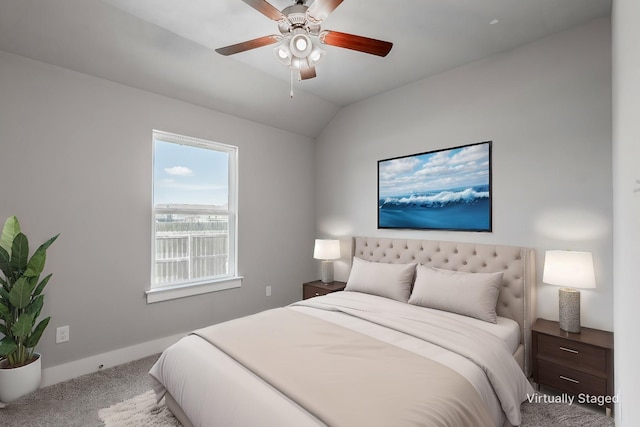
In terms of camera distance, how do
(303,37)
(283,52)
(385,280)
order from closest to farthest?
(303,37)
(283,52)
(385,280)

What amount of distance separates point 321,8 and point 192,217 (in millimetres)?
2486

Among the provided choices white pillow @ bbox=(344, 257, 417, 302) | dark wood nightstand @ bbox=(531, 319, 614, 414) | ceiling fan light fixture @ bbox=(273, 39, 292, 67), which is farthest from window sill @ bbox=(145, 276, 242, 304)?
dark wood nightstand @ bbox=(531, 319, 614, 414)

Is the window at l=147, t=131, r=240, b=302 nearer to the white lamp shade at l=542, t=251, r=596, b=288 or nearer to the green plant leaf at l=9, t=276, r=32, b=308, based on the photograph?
the green plant leaf at l=9, t=276, r=32, b=308

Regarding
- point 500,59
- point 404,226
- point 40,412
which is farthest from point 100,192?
point 500,59

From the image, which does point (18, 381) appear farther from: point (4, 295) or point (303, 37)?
point (303, 37)

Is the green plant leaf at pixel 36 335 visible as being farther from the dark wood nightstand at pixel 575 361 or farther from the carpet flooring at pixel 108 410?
the dark wood nightstand at pixel 575 361

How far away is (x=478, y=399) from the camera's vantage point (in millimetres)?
1521

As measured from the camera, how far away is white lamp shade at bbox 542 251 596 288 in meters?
2.21

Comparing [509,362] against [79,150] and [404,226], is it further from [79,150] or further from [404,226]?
[79,150]

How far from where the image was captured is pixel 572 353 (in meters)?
2.18

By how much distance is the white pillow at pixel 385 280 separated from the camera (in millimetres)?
2984

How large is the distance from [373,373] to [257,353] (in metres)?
0.67

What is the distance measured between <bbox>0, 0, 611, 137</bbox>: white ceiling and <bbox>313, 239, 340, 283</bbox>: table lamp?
1903 mm

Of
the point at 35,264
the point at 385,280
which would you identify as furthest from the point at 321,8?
the point at 35,264
